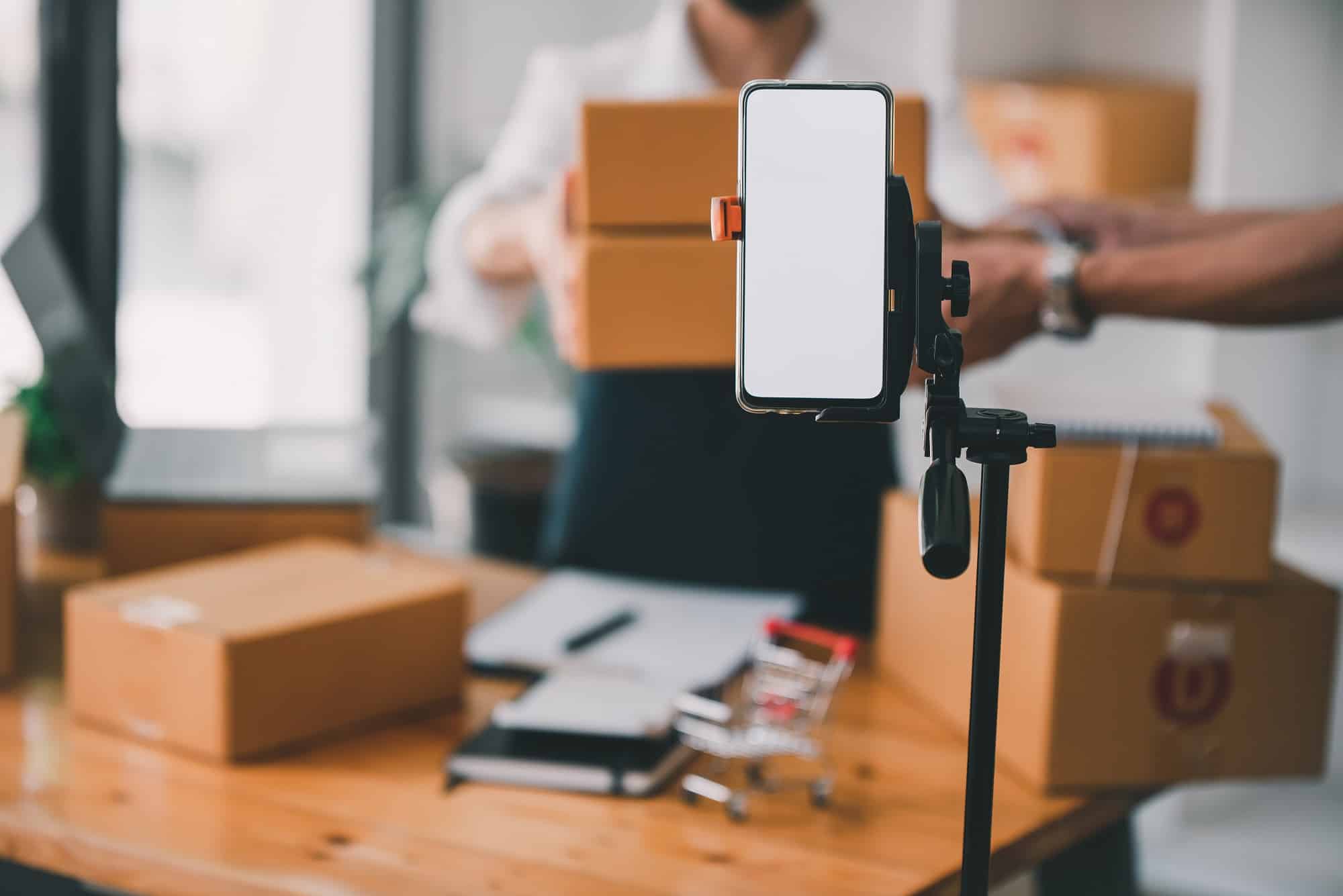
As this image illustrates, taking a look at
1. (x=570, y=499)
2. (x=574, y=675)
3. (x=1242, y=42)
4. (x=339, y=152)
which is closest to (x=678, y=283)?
(x=574, y=675)

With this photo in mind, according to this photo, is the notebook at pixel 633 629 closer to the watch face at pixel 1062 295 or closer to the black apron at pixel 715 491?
the black apron at pixel 715 491

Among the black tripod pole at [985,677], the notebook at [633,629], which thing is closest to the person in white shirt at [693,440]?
the notebook at [633,629]

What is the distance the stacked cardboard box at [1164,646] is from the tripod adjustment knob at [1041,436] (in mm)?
418

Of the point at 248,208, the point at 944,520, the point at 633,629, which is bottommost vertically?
the point at 633,629

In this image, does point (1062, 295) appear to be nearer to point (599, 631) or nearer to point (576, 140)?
point (599, 631)

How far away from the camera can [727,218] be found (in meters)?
0.59

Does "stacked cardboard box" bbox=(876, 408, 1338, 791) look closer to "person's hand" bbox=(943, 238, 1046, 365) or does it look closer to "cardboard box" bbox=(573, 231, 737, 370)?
"person's hand" bbox=(943, 238, 1046, 365)

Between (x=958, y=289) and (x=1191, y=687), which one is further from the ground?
(x=958, y=289)

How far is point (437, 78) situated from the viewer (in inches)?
135

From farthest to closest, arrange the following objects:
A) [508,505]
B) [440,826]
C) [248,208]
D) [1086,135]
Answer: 1. [248,208]
2. [508,505]
3. [1086,135]
4. [440,826]

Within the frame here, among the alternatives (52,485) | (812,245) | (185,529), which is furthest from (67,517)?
(812,245)

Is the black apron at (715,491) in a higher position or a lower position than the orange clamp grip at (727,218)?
lower

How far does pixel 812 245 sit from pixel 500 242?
1030 mm

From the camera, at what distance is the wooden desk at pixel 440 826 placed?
0.89 m
